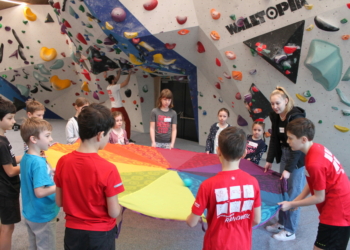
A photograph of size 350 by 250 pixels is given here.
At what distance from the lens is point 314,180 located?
→ 2131 millimetres

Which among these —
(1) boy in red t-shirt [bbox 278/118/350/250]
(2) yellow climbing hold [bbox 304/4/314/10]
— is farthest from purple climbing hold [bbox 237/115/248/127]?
(1) boy in red t-shirt [bbox 278/118/350/250]

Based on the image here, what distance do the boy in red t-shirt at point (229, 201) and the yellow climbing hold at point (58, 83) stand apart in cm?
930

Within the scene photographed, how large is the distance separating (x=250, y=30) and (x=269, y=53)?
495 millimetres

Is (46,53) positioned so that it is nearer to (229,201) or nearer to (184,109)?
(184,109)

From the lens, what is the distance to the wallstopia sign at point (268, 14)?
168 inches

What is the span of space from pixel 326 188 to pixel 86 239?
1.73 m

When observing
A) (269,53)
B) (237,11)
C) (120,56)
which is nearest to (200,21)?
(237,11)

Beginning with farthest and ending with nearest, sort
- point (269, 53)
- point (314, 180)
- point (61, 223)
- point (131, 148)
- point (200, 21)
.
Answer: point (200, 21) → point (269, 53) → point (131, 148) → point (61, 223) → point (314, 180)

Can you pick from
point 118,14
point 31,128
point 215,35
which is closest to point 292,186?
point 31,128

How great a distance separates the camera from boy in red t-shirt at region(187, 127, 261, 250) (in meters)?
1.78

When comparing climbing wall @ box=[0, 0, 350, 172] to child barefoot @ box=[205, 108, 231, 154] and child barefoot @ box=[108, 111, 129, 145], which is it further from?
child barefoot @ box=[108, 111, 129, 145]

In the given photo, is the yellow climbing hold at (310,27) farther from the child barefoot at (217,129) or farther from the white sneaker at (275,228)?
the white sneaker at (275,228)

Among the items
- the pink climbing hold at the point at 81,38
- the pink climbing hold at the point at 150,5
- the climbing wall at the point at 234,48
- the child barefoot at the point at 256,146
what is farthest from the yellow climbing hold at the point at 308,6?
the pink climbing hold at the point at 81,38

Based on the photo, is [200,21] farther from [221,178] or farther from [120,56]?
[221,178]
